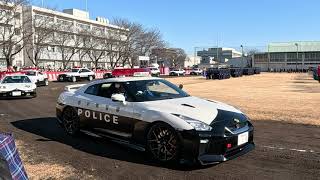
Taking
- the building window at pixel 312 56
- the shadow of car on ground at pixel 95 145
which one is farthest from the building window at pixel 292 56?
the shadow of car on ground at pixel 95 145

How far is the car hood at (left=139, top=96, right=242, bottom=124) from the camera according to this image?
21.8 ft

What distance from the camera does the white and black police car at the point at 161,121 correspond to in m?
6.39

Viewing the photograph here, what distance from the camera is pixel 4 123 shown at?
465 inches

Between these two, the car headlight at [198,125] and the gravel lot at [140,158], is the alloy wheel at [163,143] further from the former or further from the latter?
the car headlight at [198,125]

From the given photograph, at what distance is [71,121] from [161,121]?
10.4ft

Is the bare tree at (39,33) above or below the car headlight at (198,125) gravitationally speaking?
above

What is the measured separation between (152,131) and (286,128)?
4.93 metres

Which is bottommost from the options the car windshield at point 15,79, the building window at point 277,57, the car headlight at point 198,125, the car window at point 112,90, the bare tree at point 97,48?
the car headlight at point 198,125

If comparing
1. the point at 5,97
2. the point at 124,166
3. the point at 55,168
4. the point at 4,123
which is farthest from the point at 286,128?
the point at 5,97

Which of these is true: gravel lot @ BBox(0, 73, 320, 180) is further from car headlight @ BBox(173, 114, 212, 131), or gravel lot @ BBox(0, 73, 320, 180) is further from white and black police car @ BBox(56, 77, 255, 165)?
car headlight @ BBox(173, 114, 212, 131)

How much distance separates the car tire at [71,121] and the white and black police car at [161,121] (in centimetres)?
2

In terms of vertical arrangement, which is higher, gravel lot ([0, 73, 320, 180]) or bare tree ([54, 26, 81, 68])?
bare tree ([54, 26, 81, 68])

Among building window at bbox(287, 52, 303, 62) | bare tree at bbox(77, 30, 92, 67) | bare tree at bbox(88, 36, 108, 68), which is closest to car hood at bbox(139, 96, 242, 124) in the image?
bare tree at bbox(77, 30, 92, 67)

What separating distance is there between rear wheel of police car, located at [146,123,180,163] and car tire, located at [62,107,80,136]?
2.59 m
